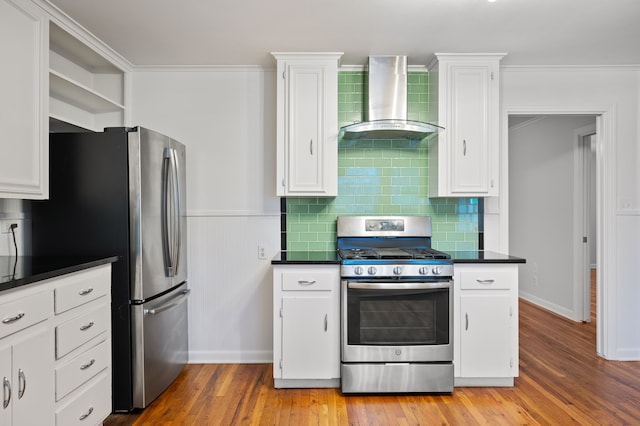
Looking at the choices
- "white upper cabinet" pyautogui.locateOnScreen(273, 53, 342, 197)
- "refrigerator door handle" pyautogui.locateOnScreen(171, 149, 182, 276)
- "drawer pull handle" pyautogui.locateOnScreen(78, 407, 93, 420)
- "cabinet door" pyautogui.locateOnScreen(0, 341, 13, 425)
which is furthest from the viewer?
"white upper cabinet" pyautogui.locateOnScreen(273, 53, 342, 197)

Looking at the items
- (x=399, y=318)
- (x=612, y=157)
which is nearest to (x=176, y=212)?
(x=399, y=318)

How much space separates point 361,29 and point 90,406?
2.76 metres

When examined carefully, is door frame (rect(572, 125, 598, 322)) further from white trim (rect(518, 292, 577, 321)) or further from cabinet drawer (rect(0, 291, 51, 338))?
cabinet drawer (rect(0, 291, 51, 338))

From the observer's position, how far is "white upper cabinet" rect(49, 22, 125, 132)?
2.69m

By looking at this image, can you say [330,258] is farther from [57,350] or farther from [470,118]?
[57,350]

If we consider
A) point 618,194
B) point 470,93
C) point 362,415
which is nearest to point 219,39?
point 470,93

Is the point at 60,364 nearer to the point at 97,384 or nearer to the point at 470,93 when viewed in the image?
the point at 97,384

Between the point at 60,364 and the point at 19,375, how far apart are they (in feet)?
0.81

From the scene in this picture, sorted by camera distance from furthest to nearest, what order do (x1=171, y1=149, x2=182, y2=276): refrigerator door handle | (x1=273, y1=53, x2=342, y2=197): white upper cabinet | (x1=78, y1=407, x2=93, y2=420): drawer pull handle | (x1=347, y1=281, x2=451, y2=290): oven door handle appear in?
(x1=273, y1=53, x2=342, y2=197): white upper cabinet, (x1=171, y1=149, x2=182, y2=276): refrigerator door handle, (x1=347, y1=281, x2=451, y2=290): oven door handle, (x1=78, y1=407, x2=93, y2=420): drawer pull handle

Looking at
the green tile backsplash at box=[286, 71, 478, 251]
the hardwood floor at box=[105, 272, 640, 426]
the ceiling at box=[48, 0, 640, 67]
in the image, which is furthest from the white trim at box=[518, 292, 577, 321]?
the ceiling at box=[48, 0, 640, 67]

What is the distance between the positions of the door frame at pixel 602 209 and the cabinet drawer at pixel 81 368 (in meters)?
2.95

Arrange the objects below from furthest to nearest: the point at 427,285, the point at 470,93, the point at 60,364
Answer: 1. the point at 470,93
2. the point at 427,285
3. the point at 60,364

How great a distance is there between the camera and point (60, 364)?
1.92 meters

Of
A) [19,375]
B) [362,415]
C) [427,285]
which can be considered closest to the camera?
[19,375]
